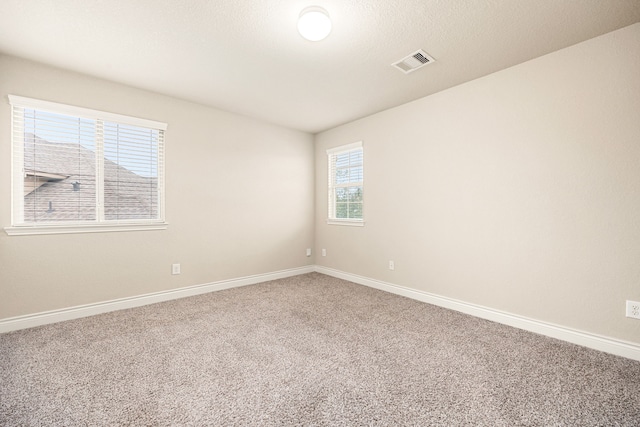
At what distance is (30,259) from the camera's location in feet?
8.43

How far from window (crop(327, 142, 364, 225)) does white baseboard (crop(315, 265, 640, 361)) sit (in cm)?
113

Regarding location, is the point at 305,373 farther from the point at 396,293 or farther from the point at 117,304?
the point at 117,304

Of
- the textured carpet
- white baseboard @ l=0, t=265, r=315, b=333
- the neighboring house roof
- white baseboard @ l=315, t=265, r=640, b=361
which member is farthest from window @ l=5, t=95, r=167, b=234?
white baseboard @ l=315, t=265, r=640, b=361

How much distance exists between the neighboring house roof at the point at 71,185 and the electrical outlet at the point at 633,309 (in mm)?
4590

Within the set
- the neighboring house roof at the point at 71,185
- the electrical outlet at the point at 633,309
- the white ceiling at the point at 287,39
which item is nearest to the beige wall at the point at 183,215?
the neighboring house roof at the point at 71,185

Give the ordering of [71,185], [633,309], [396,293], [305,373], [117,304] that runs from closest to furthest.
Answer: [305,373] < [633,309] < [71,185] < [117,304] < [396,293]

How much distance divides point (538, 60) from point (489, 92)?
0.42 metres

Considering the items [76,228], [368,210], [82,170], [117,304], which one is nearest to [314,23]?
[368,210]

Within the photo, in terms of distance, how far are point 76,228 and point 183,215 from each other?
102 centimetres

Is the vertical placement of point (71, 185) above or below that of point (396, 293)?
above

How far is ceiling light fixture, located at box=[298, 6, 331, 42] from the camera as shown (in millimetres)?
1872

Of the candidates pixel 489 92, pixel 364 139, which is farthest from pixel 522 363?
pixel 364 139

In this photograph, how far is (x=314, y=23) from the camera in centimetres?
191

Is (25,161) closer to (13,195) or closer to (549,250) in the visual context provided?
(13,195)
